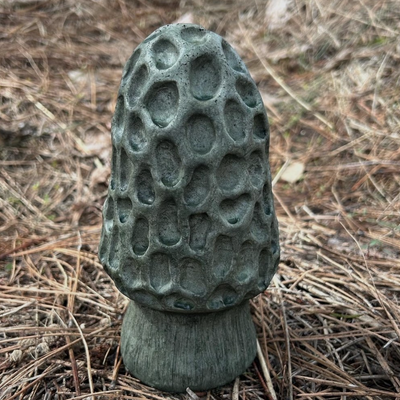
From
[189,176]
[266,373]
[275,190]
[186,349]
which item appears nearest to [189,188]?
[189,176]

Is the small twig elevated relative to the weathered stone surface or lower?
lower

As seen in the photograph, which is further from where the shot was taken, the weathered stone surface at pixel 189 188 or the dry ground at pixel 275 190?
the dry ground at pixel 275 190

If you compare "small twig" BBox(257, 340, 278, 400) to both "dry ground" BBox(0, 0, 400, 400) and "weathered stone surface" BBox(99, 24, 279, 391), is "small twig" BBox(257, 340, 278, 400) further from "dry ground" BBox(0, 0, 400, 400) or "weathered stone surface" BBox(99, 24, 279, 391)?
"weathered stone surface" BBox(99, 24, 279, 391)

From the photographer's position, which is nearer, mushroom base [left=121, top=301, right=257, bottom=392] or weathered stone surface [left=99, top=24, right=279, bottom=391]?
weathered stone surface [left=99, top=24, right=279, bottom=391]

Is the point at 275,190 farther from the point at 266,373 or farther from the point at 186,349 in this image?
the point at 186,349

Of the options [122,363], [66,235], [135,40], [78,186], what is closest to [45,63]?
[135,40]

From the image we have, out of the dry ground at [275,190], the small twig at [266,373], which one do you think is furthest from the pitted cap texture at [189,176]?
the dry ground at [275,190]

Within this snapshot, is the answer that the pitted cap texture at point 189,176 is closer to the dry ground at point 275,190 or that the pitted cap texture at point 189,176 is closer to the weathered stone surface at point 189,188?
the weathered stone surface at point 189,188

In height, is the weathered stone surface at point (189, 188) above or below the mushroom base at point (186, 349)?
above

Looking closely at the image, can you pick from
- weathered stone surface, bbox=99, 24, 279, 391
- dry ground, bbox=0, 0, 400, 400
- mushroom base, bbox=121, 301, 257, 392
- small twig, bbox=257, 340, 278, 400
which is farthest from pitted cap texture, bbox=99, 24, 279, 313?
dry ground, bbox=0, 0, 400, 400
